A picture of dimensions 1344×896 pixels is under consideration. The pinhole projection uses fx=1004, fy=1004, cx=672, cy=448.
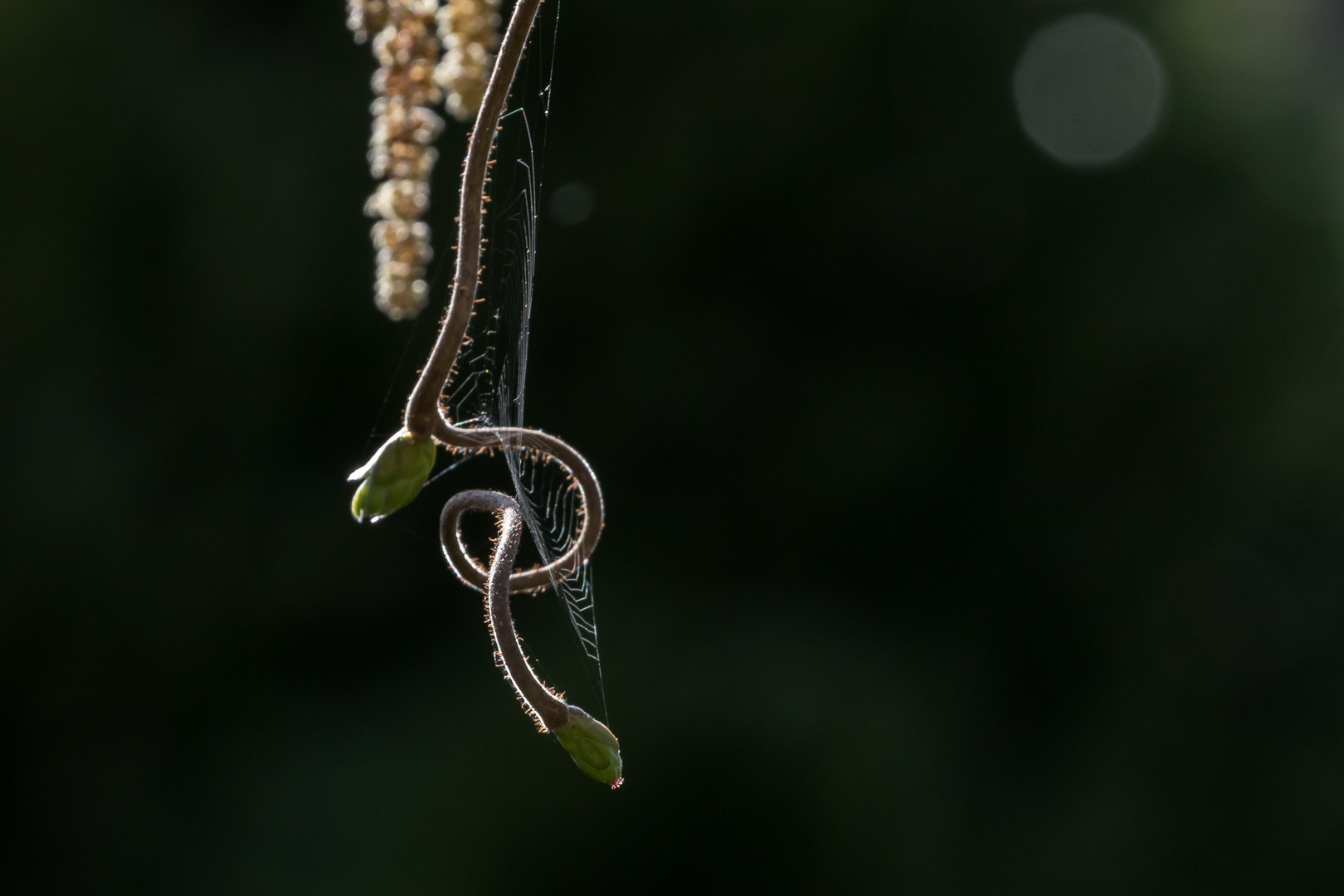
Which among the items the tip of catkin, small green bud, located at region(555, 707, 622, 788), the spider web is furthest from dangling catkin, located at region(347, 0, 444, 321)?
the spider web

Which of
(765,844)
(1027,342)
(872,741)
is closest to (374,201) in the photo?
(765,844)

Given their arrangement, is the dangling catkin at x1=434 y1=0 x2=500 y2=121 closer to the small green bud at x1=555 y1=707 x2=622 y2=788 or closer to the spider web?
the small green bud at x1=555 y1=707 x2=622 y2=788

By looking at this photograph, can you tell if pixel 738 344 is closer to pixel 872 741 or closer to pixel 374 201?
pixel 872 741

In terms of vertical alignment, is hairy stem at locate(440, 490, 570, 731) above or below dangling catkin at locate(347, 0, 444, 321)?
below

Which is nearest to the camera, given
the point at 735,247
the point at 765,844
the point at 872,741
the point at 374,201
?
the point at 374,201

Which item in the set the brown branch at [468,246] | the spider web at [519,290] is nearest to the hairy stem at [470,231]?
the brown branch at [468,246]

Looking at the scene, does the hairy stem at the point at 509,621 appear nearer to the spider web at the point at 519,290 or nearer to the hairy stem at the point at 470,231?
the hairy stem at the point at 470,231

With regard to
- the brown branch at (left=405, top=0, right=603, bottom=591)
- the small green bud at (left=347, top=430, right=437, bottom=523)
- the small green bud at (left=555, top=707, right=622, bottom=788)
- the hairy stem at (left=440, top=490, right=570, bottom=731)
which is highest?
the brown branch at (left=405, top=0, right=603, bottom=591)

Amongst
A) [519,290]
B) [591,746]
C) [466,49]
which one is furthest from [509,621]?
[519,290]
